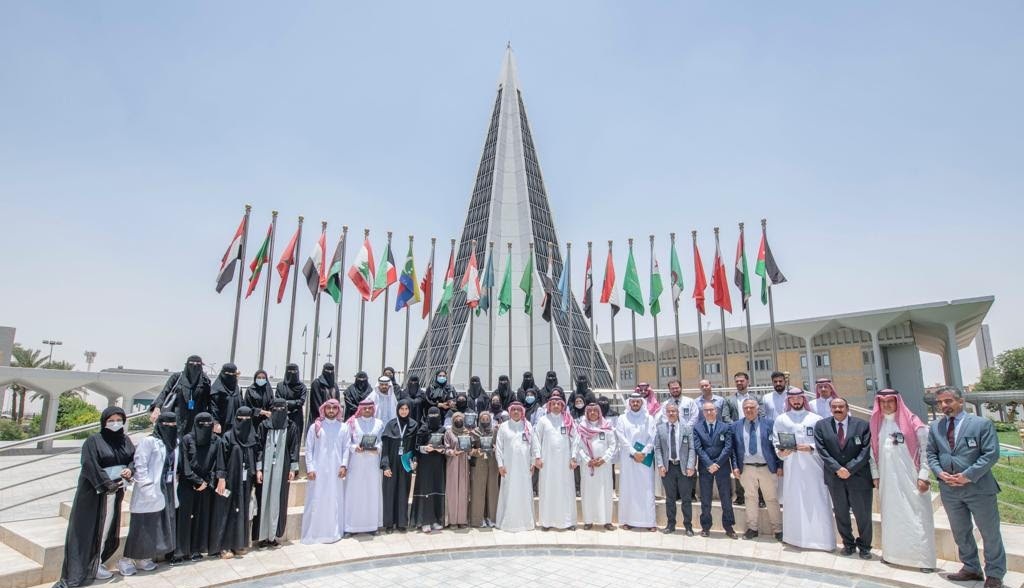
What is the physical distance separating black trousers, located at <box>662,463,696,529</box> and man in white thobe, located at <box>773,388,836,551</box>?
1.00m

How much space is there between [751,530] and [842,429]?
155cm

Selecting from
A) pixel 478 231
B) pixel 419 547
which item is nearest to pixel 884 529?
pixel 419 547

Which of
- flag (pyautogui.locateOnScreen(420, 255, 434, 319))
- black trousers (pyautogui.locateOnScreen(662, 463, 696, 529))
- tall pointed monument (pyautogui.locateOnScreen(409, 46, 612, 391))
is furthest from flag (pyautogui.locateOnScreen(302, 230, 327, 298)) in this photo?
tall pointed monument (pyautogui.locateOnScreen(409, 46, 612, 391))

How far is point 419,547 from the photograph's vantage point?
20.1 ft

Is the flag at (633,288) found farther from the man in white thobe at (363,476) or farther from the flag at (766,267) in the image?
the man in white thobe at (363,476)

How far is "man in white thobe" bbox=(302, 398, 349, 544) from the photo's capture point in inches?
249

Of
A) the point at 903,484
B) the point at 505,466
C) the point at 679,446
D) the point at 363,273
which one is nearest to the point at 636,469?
the point at 679,446

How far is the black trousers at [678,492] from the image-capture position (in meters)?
6.63

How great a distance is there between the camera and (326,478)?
6.39 metres

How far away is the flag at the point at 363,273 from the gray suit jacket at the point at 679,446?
8.38 metres

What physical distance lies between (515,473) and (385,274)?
844cm

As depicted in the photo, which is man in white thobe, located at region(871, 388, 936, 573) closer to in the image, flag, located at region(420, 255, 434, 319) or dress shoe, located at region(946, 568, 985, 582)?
dress shoe, located at region(946, 568, 985, 582)

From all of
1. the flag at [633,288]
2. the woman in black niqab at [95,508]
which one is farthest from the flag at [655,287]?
the woman in black niqab at [95,508]

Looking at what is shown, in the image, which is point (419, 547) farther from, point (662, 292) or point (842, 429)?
point (662, 292)
